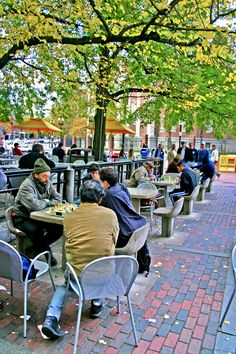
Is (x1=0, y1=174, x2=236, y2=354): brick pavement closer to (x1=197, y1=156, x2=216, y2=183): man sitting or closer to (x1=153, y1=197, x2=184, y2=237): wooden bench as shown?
(x1=153, y1=197, x2=184, y2=237): wooden bench

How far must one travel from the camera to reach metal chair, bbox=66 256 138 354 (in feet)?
8.48

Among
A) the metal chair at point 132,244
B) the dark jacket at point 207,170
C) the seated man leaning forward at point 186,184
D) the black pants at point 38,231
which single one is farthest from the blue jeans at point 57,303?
the dark jacket at point 207,170

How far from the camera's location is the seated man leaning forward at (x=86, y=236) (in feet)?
9.43

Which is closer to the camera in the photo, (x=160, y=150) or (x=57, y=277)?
(x=57, y=277)

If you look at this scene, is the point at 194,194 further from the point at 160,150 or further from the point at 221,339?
the point at 160,150

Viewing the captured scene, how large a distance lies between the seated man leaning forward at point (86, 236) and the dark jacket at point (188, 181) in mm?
5476

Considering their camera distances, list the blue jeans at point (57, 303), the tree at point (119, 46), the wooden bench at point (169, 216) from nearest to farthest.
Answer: the blue jeans at point (57, 303) < the tree at point (119, 46) < the wooden bench at point (169, 216)

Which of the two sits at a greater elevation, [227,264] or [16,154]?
[16,154]

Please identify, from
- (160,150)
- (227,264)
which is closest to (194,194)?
(227,264)

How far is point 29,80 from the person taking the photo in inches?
386

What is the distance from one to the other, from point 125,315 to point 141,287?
71 centimetres

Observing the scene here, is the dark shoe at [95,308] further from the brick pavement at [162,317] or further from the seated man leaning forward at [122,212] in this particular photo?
the seated man leaning forward at [122,212]

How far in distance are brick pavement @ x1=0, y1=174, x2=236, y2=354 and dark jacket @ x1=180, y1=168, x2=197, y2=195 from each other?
3020mm

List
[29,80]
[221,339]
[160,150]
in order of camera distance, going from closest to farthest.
→ [221,339] < [29,80] < [160,150]
